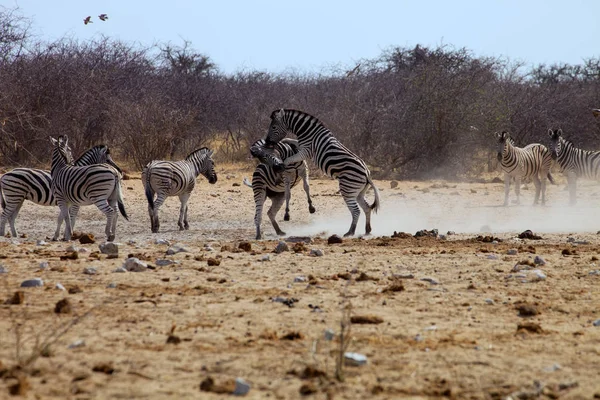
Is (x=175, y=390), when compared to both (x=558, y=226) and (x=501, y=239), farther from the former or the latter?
(x=558, y=226)

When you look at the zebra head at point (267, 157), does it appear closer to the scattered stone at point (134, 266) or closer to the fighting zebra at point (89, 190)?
the fighting zebra at point (89, 190)

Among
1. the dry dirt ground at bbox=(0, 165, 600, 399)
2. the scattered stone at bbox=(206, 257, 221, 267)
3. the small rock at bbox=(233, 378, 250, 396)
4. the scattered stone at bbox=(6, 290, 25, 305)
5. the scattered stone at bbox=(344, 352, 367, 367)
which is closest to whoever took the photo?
the small rock at bbox=(233, 378, 250, 396)

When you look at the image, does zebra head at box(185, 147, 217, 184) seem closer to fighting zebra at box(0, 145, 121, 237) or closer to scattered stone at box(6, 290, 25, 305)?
fighting zebra at box(0, 145, 121, 237)

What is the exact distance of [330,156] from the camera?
13.2 metres

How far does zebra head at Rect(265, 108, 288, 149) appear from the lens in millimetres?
13555

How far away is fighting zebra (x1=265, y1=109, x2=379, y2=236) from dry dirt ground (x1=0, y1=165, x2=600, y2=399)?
1.76m

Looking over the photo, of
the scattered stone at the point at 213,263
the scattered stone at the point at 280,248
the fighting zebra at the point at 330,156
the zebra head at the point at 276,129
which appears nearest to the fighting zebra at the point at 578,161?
the fighting zebra at the point at 330,156

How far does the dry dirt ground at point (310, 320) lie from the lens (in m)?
4.54

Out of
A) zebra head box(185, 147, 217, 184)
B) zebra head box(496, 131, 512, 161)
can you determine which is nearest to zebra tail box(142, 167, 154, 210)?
zebra head box(185, 147, 217, 184)

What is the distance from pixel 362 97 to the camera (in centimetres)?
2512

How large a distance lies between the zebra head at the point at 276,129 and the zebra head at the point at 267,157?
4.3 inches

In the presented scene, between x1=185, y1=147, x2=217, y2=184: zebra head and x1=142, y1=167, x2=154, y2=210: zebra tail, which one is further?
x1=185, y1=147, x2=217, y2=184: zebra head

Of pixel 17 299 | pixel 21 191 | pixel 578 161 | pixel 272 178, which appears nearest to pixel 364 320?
pixel 17 299

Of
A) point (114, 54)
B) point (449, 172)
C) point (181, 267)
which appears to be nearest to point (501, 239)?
point (181, 267)
